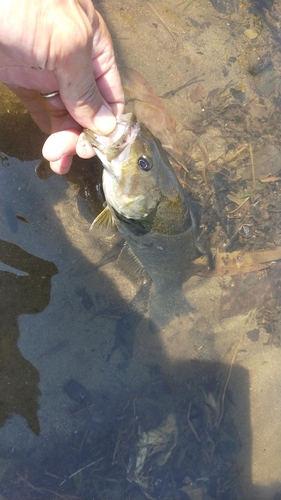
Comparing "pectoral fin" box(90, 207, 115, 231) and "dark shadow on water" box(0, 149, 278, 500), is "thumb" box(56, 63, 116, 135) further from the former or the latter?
"dark shadow on water" box(0, 149, 278, 500)

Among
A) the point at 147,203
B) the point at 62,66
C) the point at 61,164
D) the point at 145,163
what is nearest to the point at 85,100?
the point at 62,66

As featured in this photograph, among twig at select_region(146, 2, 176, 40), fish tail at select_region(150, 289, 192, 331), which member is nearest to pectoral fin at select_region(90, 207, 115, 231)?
fish tail at select_region(150, 289, 192, 331)

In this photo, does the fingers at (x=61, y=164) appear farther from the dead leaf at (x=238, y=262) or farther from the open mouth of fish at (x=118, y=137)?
the dead leaf at (x=238, y=262)

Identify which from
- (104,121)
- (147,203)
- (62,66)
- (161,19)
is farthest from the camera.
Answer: (161,19)

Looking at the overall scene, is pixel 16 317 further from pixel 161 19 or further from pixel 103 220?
pixel 161 19

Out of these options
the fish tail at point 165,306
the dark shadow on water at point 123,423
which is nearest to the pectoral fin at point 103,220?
the dark shadow on water at point 123,423

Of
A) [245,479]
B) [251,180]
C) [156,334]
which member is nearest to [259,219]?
[251,180]
